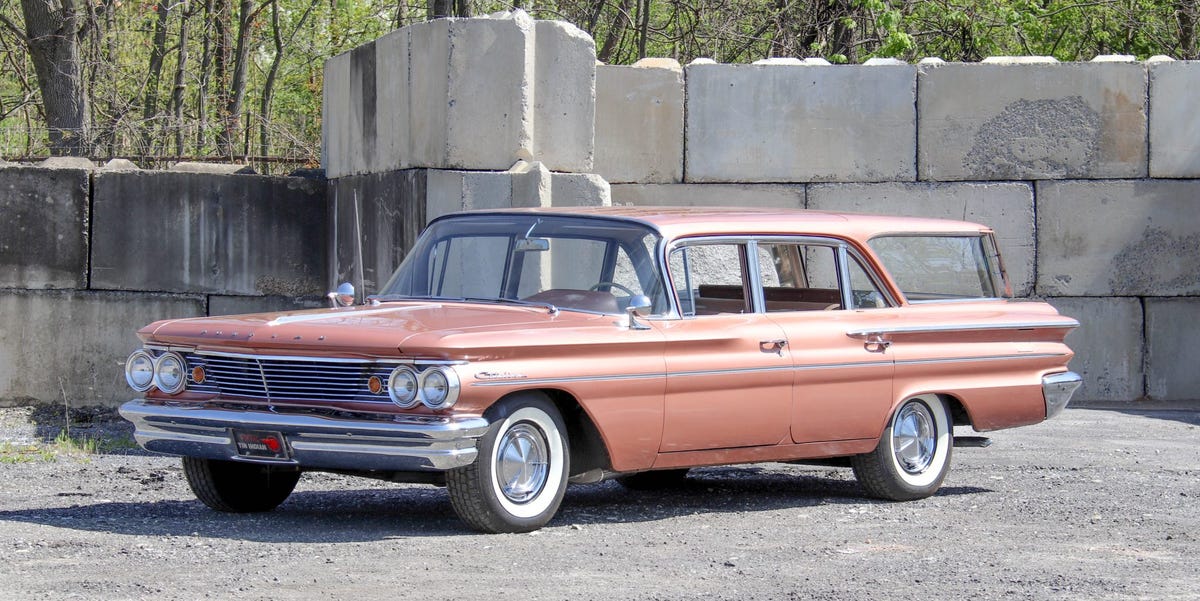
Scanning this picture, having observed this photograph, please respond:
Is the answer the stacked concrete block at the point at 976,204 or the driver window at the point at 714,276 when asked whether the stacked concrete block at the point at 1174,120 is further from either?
the driver window at the point at 714,276

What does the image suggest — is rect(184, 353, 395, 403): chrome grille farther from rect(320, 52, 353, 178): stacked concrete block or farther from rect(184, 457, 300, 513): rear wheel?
rect(320, 52, 353, 178): stacked concrete block

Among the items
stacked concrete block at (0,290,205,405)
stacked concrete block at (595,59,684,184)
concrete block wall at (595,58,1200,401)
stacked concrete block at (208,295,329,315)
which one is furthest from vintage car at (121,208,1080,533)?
stacked concrete block at (0,290,205,405)

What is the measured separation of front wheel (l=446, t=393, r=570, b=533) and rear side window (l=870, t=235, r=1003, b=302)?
239cm

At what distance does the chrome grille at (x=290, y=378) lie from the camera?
20.5 feet

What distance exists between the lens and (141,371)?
269 inches

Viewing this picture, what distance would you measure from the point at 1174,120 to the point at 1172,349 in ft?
6.02

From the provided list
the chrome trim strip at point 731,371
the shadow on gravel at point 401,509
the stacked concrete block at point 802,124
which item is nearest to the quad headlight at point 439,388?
the shadow on gravel at point 401,509

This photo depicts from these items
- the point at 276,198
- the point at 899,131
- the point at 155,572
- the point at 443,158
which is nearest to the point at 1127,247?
the point at 899,131

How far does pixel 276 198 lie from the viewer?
41.4ft

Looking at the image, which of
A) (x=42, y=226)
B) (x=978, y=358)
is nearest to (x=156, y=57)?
(x=42, y=226)

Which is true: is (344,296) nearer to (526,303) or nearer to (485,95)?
(526,303)

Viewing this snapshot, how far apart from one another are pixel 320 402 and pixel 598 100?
6.24m

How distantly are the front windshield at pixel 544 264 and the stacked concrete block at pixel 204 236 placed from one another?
5.28 m

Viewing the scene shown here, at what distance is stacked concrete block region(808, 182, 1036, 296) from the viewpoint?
12422 mm
